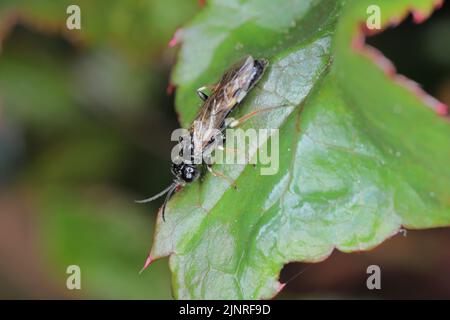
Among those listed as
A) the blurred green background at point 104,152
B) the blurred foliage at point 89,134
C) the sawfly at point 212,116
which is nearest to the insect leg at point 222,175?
the sawfly at point 212,116

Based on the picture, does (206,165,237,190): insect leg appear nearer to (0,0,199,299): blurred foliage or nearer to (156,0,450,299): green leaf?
(156,0,450,299): green leaf

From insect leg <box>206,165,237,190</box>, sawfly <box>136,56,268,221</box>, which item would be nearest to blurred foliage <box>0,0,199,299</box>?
sawfly <box>136,56,268,221</box>

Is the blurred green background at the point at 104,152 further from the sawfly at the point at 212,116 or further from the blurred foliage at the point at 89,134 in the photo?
the sawfly at the point at 212,116

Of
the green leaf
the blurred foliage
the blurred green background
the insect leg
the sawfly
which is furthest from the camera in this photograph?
the blurred foliage

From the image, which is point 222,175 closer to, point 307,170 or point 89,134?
point 307,170

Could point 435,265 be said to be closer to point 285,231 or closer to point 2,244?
point 285,231

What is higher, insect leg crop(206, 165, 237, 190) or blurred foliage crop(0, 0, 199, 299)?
blurred foliage crop(0, 0, 199, 299)

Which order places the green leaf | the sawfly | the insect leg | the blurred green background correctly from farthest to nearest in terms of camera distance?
the blurred green background → the sawfly → the insect leg → the green leaf

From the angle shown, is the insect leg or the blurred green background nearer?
the insect leg
